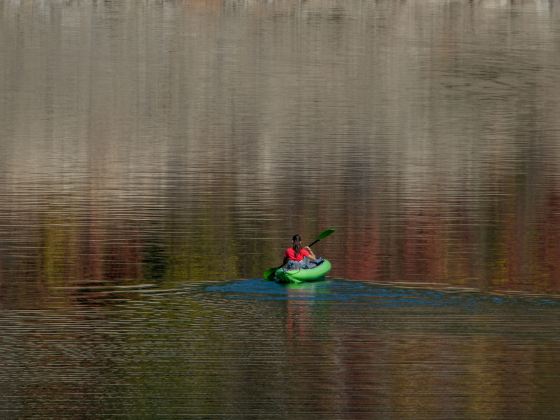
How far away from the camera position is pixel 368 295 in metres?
40.7

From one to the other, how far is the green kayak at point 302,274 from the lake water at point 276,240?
11.9 inches

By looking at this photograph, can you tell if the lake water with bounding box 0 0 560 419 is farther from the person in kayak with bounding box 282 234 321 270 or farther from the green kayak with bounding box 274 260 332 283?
the person in kayak with bounding box 282 234 321 270

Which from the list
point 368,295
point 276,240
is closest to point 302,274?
point 368,295

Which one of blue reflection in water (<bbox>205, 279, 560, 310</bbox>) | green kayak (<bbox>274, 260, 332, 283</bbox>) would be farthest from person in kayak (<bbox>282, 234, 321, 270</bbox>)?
blue reflection in water (<bbox>205, 279, 560, 310</bbox>)

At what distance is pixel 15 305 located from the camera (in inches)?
1581

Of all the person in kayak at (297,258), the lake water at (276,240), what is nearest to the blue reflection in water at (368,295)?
the lake water at (276,240)

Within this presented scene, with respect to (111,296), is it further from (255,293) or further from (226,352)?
(226,352)

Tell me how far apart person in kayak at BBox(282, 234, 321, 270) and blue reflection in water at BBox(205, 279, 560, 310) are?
47 cm

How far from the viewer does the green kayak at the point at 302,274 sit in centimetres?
4191

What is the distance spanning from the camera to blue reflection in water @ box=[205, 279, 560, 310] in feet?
131

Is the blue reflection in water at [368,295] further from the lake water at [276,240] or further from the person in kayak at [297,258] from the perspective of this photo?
the person in kayak at [297,258]

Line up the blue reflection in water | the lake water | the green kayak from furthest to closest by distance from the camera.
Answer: the green kayak → the blue reflection in water → the lake water

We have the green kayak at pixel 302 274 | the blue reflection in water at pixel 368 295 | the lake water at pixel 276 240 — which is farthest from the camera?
the green kayak at pixel 302 274

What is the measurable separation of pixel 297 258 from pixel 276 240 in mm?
8053
